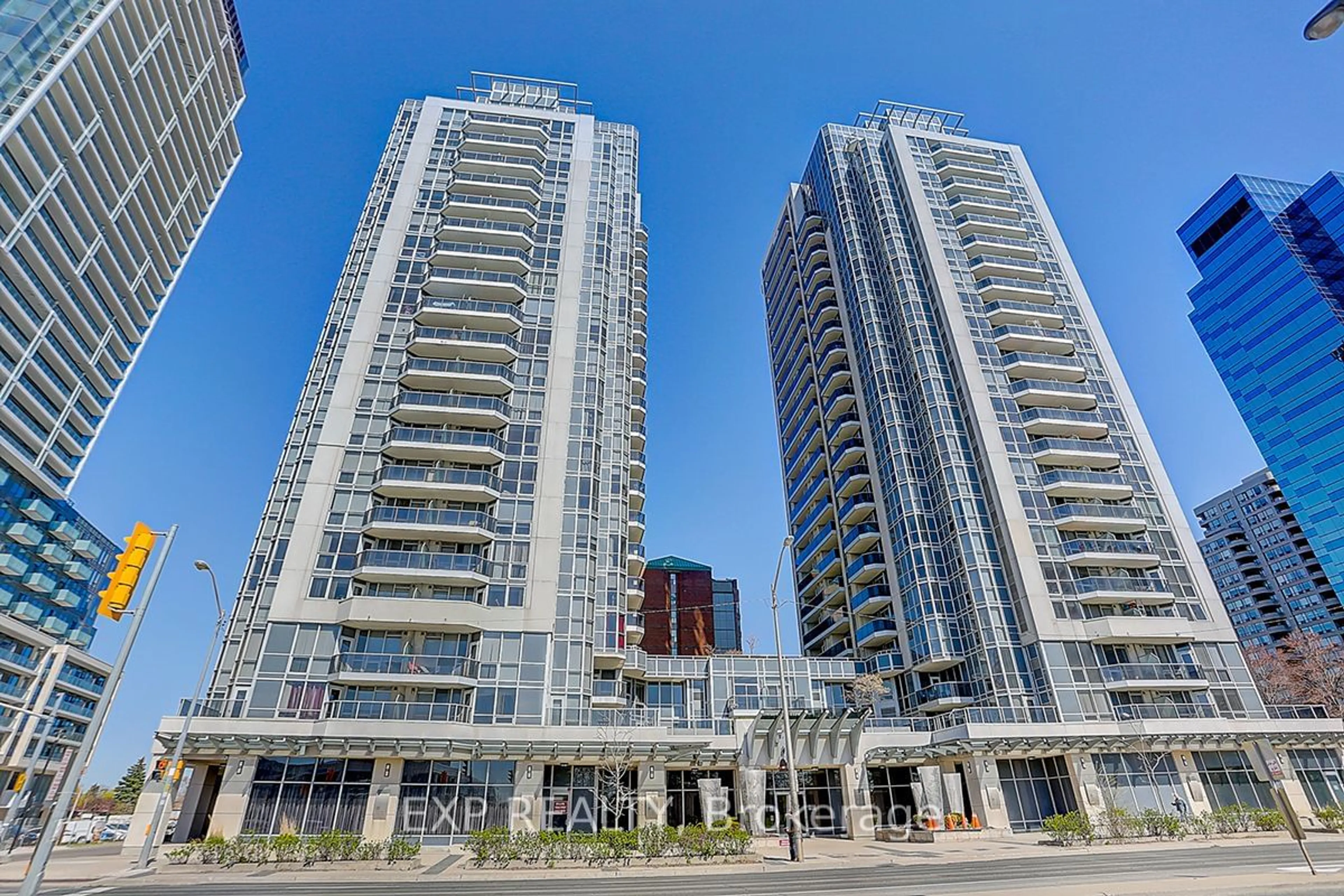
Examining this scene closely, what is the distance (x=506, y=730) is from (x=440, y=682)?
4880mm

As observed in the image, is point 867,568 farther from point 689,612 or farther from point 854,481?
point 689,612

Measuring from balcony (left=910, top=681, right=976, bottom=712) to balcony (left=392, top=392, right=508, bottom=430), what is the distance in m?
37.3

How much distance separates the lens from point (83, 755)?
40.5 feet

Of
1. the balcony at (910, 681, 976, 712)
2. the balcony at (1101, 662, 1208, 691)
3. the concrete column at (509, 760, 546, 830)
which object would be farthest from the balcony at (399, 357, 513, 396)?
the balcony at (1101, 662, 1208, 691)

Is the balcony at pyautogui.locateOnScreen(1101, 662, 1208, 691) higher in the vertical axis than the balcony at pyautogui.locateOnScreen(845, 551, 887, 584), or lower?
lower

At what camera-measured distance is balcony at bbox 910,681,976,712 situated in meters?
45.8

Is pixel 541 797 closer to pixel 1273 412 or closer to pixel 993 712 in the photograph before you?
pixel 993 712

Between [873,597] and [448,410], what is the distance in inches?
1522

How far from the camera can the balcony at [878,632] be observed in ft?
176

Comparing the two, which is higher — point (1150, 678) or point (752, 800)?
point (1150, 678)

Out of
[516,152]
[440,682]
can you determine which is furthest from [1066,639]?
[516,152]

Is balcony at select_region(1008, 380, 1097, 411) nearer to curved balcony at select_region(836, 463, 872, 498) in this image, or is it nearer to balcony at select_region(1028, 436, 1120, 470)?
balcony at select_region(1028, 436, 1120, 470)

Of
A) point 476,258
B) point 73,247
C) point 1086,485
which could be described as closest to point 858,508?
point 1086,485

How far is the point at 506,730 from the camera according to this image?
35156mm
